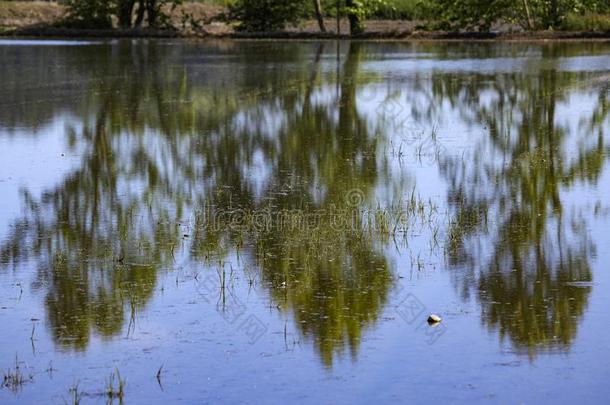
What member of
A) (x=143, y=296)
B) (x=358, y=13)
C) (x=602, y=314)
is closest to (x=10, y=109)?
(x=143, y=296)

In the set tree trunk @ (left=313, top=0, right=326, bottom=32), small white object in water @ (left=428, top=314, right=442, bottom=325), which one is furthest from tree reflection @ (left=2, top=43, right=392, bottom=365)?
tree trunk @ (left=313, top=0, right=326, bottom=32)

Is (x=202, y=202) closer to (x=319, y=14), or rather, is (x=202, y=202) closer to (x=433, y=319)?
(x=433, y=319)

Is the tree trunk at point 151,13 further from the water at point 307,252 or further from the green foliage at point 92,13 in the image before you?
the water at point 307,252

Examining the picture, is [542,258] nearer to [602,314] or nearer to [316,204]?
[602,314]

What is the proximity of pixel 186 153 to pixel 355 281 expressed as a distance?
570 centimetres

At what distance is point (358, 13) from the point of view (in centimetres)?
4212

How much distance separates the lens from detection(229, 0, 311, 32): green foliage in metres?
44.9

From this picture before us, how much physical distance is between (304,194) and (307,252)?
2201 mm

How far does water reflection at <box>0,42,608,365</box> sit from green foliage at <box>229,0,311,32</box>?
2366cm

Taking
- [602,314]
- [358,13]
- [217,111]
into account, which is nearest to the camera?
[602,314]

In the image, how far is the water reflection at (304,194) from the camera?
718 cm

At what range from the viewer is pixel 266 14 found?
4497cm

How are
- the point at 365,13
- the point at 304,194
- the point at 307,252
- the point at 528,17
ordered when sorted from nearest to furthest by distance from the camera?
the point at 307,252 < the point at 304,194 < the point at 528,17 < the point at 365,13

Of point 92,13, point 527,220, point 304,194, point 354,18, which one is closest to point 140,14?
point 92,13
